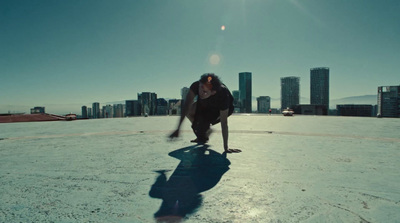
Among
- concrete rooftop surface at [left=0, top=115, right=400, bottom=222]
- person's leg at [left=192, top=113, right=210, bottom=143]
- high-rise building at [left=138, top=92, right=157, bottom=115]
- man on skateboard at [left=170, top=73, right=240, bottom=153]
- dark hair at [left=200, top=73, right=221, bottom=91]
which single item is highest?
high-rise building at [left=138, top=92, right=157, bottom=115]

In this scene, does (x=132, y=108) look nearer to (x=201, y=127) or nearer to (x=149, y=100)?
(x=149, y=100)

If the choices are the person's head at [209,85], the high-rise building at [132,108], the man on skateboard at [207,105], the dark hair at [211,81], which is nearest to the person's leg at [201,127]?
the man on skateboard at [207,105]

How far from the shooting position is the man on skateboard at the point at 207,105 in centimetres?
529

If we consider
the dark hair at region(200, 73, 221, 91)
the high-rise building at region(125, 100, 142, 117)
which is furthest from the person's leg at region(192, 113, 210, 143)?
the high-rise building at region(125, 100, 142, 117)

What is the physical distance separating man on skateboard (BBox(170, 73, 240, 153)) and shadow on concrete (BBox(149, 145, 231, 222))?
1.18 metres

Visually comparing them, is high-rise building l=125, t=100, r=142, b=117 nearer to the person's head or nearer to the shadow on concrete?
the person's head

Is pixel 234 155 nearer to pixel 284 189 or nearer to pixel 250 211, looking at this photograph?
pixel 284 189

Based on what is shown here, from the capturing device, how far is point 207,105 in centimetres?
605

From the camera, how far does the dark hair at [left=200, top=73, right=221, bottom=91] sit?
5297 millimetres

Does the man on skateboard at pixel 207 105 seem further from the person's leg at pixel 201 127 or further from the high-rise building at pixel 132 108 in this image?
the high-rise building at pixel 132 108

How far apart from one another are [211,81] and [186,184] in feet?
10.4

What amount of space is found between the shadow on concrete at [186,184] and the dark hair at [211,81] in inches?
76.1

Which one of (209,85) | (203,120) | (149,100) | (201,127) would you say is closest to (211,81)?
A: (209,85)

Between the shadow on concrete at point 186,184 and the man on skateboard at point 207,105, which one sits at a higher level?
the man on skateboard at point 207,105
